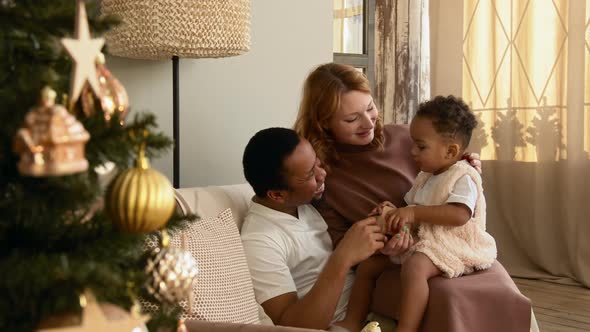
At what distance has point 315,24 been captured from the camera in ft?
9.78

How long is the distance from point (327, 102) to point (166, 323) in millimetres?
1424

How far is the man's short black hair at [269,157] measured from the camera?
196 centimetres

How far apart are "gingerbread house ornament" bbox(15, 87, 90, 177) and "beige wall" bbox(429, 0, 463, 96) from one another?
4.08m

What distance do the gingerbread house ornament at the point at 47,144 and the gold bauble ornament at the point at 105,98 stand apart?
0.31ft

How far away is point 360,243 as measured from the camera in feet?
6.25

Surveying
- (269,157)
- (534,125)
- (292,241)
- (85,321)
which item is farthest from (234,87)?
(534,125)

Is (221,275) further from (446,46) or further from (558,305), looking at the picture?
(446,46)

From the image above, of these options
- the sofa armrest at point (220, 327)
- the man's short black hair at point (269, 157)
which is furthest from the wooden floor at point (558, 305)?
the sofa armrest at point (220, 327)

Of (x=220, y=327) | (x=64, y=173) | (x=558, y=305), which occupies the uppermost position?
(x=64, y=173)

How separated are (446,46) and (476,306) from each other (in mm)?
2982

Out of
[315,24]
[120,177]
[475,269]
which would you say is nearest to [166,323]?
[120,177]

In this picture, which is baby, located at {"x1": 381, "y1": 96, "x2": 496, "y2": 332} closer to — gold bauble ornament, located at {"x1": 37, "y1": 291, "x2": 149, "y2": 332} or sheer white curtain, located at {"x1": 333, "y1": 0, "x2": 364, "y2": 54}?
gold bauble ornament, located at {"x1": 37, "y1": 291, "x2": 149, "y2": 332}

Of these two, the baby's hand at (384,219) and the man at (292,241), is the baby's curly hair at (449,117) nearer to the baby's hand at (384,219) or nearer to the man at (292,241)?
the baby's hand at (384,219)

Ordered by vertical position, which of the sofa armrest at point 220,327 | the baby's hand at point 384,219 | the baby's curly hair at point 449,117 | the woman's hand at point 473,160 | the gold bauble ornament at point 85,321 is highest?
the baby's curly hair at point 449,117
